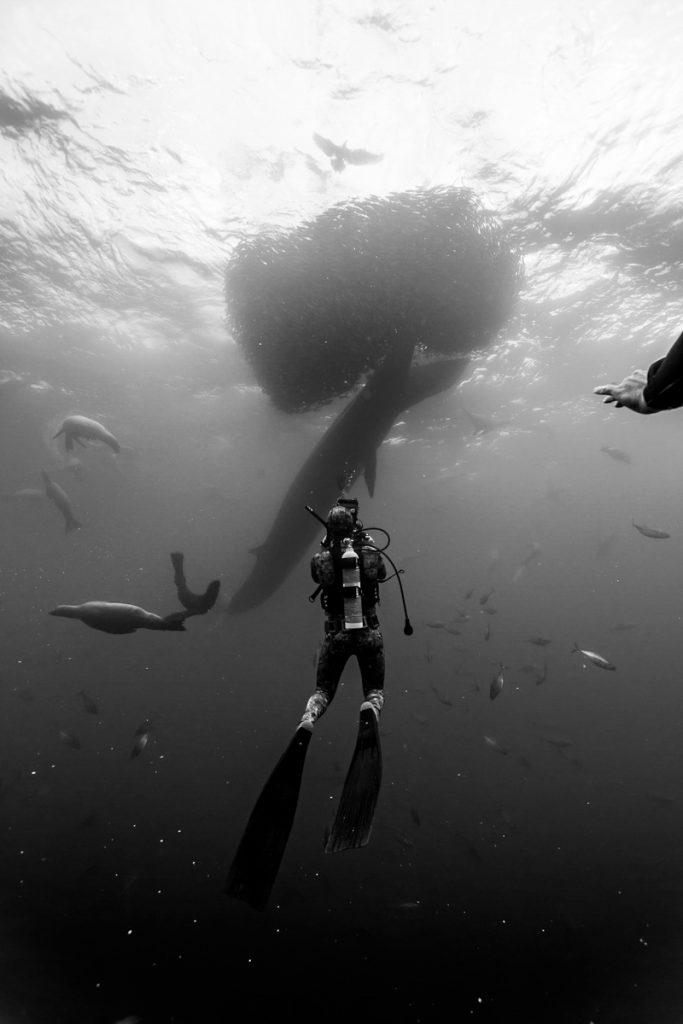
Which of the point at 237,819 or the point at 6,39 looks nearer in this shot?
the point at 6,39

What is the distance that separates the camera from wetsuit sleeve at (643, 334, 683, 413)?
189 cm

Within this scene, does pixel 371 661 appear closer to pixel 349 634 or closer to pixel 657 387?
pixel 349 634

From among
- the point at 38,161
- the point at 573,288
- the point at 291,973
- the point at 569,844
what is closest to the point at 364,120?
the point at 38,161

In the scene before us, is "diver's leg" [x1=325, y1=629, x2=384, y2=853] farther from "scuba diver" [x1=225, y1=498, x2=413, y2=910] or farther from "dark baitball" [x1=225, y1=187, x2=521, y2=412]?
"dark baitball" [x1=225, y1=187, x2=521, y2=412]

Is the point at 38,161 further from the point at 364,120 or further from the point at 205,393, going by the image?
the point at 205,393

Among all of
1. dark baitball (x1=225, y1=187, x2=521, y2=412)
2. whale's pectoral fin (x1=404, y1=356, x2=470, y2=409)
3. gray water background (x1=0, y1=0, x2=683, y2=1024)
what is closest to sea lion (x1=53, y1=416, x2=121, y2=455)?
dark baitball (x1=225, y1=187, x2=521, y2=412)

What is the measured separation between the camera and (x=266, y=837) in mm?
2941

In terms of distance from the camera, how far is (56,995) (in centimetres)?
859

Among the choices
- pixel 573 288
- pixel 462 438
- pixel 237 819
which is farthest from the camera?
pixel 462 438

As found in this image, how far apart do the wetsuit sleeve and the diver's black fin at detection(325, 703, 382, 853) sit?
270 centimetres

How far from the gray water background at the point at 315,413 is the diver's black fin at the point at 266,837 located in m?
9.45

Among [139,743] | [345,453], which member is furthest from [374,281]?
[139,743]

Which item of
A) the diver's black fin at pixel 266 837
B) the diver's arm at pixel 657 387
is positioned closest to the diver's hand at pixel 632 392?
the diver's arm at pixel 657 387

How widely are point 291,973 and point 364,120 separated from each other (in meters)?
18.8
